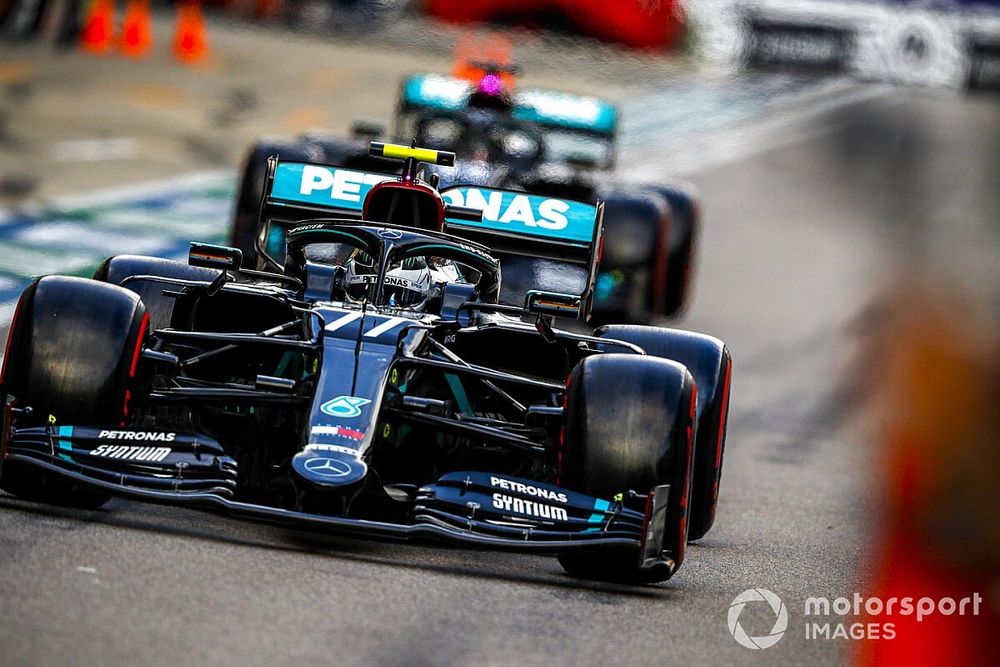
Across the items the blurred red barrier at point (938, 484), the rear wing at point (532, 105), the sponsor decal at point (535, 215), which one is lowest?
the blurred red barrier at point (938, 484)

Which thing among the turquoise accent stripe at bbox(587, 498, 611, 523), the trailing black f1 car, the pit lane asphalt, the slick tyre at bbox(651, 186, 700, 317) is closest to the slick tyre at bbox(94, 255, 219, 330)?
the trailing black f1 car

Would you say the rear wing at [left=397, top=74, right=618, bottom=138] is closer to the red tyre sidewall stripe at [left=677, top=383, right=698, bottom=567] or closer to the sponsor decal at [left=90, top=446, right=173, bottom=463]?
the red tyre sidewall stripe at [left=677, top=383, right=698, bottom=567]

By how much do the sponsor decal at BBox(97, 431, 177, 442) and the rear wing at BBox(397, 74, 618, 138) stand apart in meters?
9.10

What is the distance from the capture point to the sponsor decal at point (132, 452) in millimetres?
6691

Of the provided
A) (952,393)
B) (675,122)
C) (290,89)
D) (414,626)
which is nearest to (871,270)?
(952,393)

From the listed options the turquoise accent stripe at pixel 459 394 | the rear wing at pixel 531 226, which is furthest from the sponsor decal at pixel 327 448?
the rear wing at pixel 531 226

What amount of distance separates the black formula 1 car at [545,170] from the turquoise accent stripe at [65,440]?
680 cm

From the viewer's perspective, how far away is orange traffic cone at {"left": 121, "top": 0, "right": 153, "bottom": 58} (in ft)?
84.6

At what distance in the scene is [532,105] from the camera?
15773 millimetres

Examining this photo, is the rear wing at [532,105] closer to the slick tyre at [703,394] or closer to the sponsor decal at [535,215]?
the sponsor decal at [535,215]

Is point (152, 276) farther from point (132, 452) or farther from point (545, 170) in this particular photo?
point (545, 170)

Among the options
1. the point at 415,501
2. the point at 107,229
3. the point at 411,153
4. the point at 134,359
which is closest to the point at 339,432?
the point at 415,501

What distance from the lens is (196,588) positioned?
589cm

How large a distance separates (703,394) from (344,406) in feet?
5.69
